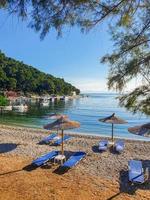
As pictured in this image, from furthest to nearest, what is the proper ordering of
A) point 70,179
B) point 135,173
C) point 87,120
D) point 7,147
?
1. point 87,120
2. point 7,147
3. point 135,173
4. point 70,179

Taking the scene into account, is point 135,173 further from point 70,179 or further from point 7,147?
point 7,147

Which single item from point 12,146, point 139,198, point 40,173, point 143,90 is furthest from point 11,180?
point 12,146

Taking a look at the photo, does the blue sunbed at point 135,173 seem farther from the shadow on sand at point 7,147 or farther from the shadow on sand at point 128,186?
the shadow on sand at point 7,147

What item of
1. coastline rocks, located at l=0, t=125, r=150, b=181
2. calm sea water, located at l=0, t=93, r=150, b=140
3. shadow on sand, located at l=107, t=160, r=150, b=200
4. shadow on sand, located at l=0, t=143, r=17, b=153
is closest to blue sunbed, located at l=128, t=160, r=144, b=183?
shadow on sand, located at l=107, t=160, r=150, b=200


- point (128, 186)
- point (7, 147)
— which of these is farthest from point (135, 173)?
point (7, 147)

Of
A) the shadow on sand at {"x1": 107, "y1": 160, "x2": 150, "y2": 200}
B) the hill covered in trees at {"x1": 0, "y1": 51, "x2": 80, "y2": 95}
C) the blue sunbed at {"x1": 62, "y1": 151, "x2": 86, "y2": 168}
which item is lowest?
the shadow on sand at {"x1": 107, "y1": 160, "x2": 150, "y2": 200}

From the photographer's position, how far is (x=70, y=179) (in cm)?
Result: 1138

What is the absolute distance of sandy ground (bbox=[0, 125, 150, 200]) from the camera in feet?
31.6

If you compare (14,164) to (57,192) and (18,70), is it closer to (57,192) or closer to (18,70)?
(57,192)

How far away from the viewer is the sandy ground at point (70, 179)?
962cm

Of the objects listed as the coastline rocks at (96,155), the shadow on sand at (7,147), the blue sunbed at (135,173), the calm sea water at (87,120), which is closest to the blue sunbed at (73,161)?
the coastline rocks at (96,155)

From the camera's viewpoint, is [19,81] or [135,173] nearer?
[135,173]

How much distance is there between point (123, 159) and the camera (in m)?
15.4

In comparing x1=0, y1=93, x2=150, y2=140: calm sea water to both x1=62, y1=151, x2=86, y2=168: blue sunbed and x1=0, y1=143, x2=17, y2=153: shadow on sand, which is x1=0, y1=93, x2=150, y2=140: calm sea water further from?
x1=0, y1=143, x2=17, y2=153: shadow on sand
